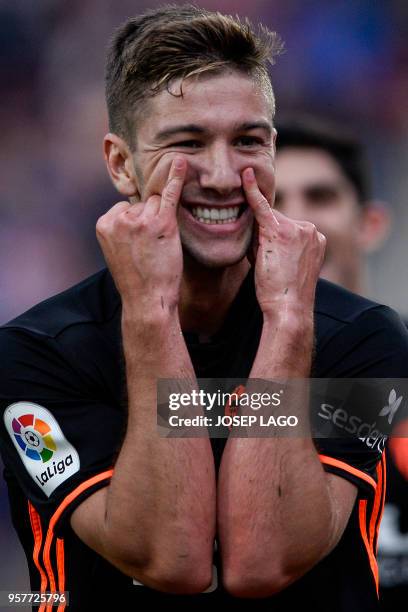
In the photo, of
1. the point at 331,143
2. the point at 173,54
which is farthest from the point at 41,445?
the point at 331,143

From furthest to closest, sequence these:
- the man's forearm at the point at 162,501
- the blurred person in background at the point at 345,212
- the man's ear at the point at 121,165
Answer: the blurred person in background at the point at 345,212 → the man's ear at the point at 121,165 → the man's forearm at the point at 162,501

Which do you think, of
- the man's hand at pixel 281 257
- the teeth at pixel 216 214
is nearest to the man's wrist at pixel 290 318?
the man's hand at pixel 281 257

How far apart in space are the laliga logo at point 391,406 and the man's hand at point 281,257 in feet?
1.36

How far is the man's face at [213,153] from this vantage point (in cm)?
304

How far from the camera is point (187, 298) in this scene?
129 inches

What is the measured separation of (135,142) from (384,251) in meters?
3.68

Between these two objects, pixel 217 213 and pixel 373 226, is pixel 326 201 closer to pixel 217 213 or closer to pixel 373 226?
pixel 373 226

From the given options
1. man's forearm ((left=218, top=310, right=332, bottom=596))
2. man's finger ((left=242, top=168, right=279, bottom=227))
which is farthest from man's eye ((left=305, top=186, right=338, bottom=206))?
man's forearm ((left=218, top=310, right=332, bottom=596))

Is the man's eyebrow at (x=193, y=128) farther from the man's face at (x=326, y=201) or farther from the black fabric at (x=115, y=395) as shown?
the man's face at (x=326, y=201)

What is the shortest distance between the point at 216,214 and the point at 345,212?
10.6 ft

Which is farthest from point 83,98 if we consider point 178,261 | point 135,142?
point 178,261

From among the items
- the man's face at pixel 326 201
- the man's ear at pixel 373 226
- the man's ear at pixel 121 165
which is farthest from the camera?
the man's ear at pixel 373 226

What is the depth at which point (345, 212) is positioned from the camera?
6.20 m

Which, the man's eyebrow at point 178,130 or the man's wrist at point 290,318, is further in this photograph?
the man's eyebrow at point 178,130
